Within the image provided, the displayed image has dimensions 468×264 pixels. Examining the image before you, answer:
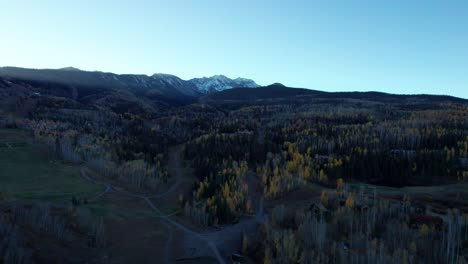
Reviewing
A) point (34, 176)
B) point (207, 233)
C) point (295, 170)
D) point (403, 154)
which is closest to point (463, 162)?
point (403, 154)

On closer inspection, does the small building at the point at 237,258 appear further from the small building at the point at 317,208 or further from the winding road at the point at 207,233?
the small building at the point at 317,208

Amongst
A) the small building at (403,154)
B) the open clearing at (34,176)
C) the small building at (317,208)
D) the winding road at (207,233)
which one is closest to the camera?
the winding road at (207,233)

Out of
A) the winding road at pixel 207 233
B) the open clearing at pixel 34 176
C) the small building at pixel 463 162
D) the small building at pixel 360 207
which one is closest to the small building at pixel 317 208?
the small building at pixel 360 207

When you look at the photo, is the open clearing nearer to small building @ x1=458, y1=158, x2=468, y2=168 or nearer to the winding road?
the winding road

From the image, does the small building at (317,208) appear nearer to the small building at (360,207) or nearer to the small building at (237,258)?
the small building at (360,207)

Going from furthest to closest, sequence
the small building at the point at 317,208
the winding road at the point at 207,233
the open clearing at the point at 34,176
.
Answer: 1. the open clearing at the point at 34,176
2. the small building at the point at 317,208
3. the winding road at the point at 207,233

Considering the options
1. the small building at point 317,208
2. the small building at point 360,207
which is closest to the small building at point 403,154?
the small building at point 360,207

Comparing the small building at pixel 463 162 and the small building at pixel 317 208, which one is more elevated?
the small building at pixel 463 162

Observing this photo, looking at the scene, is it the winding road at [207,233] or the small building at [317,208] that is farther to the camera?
the small building at [317,208]

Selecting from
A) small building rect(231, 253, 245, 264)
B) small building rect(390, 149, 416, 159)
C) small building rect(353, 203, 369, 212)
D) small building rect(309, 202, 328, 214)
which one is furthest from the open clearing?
small building rect(390, 149, 416, 159)

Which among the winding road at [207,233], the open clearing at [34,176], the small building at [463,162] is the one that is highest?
the small building at [463,162]

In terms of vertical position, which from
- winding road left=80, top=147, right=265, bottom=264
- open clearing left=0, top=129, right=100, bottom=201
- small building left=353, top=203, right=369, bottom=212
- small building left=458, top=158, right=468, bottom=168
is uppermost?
small building left=458, top=158, right=468, bottom=168
